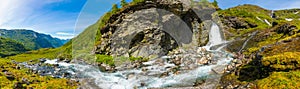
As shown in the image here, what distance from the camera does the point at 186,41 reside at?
172 ft

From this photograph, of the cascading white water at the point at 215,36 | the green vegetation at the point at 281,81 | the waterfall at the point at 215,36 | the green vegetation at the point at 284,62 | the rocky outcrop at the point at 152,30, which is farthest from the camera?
the cascading white water at the point at 215,36

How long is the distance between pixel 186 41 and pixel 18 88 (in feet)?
119

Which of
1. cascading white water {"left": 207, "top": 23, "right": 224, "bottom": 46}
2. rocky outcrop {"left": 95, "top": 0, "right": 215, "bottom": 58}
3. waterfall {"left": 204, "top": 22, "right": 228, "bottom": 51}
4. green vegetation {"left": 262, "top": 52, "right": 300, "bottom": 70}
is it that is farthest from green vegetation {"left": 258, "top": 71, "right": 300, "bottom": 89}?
cascading white water {"left": 207, "top": 23, "right": 224, "bottom": 46}

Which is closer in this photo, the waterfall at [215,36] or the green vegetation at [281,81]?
the green vegetation at [281,81]

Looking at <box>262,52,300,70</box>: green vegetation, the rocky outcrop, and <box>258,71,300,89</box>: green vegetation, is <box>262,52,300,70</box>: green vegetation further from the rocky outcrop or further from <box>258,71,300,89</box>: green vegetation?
the rocky outcrop

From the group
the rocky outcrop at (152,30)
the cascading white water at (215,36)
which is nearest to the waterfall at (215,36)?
the cascading white water at (215,36)

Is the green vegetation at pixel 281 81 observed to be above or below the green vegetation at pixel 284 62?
below

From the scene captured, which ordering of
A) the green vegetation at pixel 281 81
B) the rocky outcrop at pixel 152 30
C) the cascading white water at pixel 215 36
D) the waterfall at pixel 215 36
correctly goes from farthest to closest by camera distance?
the cascading white water at pixel 215 36, the waterfall at pixel 215 36, the rocky outcrop at pixel 152 30, the green vegetation at pixel 281 81

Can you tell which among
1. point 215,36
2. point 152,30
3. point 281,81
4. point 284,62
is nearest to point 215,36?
point 215,36

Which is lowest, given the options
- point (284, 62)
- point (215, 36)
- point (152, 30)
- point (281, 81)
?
point (281, 81)

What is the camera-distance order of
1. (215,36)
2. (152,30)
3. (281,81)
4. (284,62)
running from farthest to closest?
1. (215,36)
2. (152,30)
3. (284,62)
4. (281,81)

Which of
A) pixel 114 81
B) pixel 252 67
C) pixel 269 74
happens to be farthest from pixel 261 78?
pixel 114 81

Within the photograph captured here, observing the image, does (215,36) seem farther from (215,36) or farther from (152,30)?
(152,30)

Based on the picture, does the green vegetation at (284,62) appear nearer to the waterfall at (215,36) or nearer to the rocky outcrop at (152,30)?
the rocky outcrop at (152,30)
